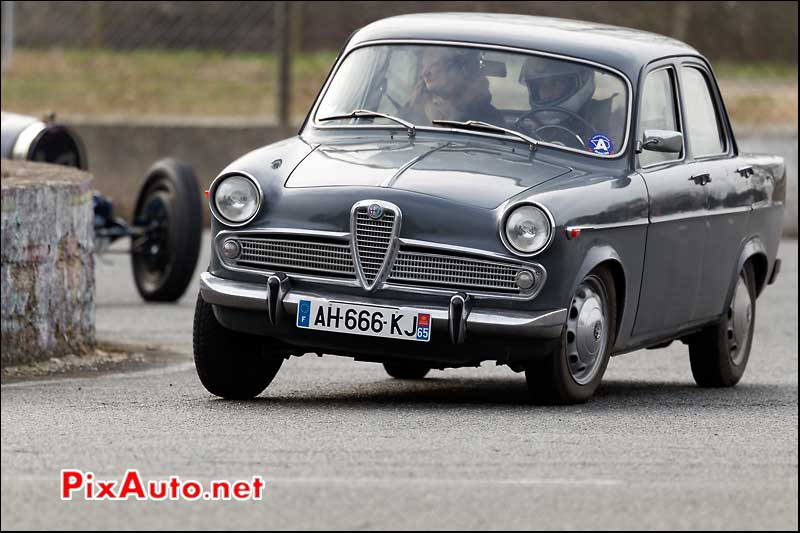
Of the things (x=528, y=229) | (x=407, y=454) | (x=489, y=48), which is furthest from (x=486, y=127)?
(x=407, y=454)

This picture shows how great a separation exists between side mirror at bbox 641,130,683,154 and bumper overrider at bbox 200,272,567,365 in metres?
1.23

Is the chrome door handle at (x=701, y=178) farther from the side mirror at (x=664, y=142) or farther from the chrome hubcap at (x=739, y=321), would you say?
the chrome hubcap at (x=739, y=321)

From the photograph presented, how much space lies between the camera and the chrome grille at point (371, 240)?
7410 millimetres

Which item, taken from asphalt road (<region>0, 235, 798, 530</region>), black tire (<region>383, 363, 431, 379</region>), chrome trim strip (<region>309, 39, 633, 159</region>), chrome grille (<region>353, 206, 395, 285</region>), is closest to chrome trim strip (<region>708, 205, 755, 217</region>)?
chrome trim strip (<region>309, 39, 633, 159</region>)

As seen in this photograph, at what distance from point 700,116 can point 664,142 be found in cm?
120

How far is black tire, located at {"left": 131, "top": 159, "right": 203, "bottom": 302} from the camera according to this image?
12758 millimetres

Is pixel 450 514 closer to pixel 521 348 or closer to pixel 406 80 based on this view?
pixel 521 348

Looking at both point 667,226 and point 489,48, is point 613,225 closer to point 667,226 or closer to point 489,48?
point 667,226

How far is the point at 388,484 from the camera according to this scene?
18.5ft

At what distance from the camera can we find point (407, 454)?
6.17 meters

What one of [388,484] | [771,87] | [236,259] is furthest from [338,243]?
[771,87]

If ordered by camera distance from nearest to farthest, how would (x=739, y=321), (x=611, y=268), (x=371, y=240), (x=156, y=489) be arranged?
(x=156, y=489)
(x=371, y=240)
(x=611, y=268)
(x=739, y=321)

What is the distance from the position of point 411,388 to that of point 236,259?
1636 mm

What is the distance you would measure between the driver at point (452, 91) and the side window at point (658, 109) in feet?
2.35
